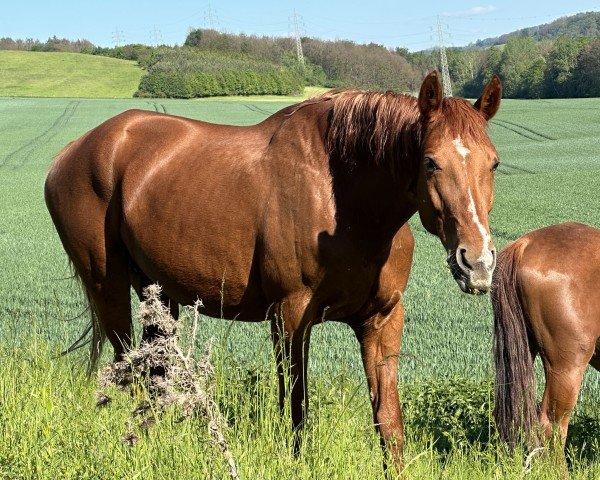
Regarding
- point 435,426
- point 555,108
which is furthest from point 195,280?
point 555,108

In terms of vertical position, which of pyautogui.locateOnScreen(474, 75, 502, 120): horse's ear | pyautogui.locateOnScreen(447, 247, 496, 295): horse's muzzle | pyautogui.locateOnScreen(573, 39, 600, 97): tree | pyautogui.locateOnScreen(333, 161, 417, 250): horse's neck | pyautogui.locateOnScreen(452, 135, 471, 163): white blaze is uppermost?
pyautogui.locateOnScreen(474, 75, 502, 120): horse's ear

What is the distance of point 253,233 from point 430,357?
3816mm

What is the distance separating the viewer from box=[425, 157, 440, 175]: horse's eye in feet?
11.8

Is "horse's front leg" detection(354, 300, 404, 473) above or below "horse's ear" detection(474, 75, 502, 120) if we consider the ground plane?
below

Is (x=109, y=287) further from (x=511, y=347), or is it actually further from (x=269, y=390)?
(x=511, y=347)

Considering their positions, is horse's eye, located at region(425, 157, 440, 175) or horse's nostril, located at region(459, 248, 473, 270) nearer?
horse's nostril, located at region(459, 248, 473, 270)

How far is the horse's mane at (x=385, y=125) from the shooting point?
12.0ft

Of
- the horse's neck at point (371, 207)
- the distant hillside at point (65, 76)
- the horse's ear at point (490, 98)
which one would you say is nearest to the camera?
the horse's ear at point (490, 98)

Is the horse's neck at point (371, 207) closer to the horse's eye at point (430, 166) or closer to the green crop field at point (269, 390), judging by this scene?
the horse's eye at point (430, 166)

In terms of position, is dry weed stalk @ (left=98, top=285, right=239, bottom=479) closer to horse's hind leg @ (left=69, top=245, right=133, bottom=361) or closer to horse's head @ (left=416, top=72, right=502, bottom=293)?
horse's head @ (left=416, top=72, right=502, bottom=293)

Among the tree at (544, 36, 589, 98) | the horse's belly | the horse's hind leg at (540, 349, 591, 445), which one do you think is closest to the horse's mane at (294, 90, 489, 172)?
the horse's belly

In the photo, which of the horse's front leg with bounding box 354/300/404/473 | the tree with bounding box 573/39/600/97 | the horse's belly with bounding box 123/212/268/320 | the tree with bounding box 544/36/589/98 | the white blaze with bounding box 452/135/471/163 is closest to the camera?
the white blaze with bounding box 452/135/471/163

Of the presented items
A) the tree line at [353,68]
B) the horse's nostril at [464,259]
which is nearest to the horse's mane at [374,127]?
the horse's nostril at [464,259]

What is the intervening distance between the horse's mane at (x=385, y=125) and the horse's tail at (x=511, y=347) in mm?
1665
